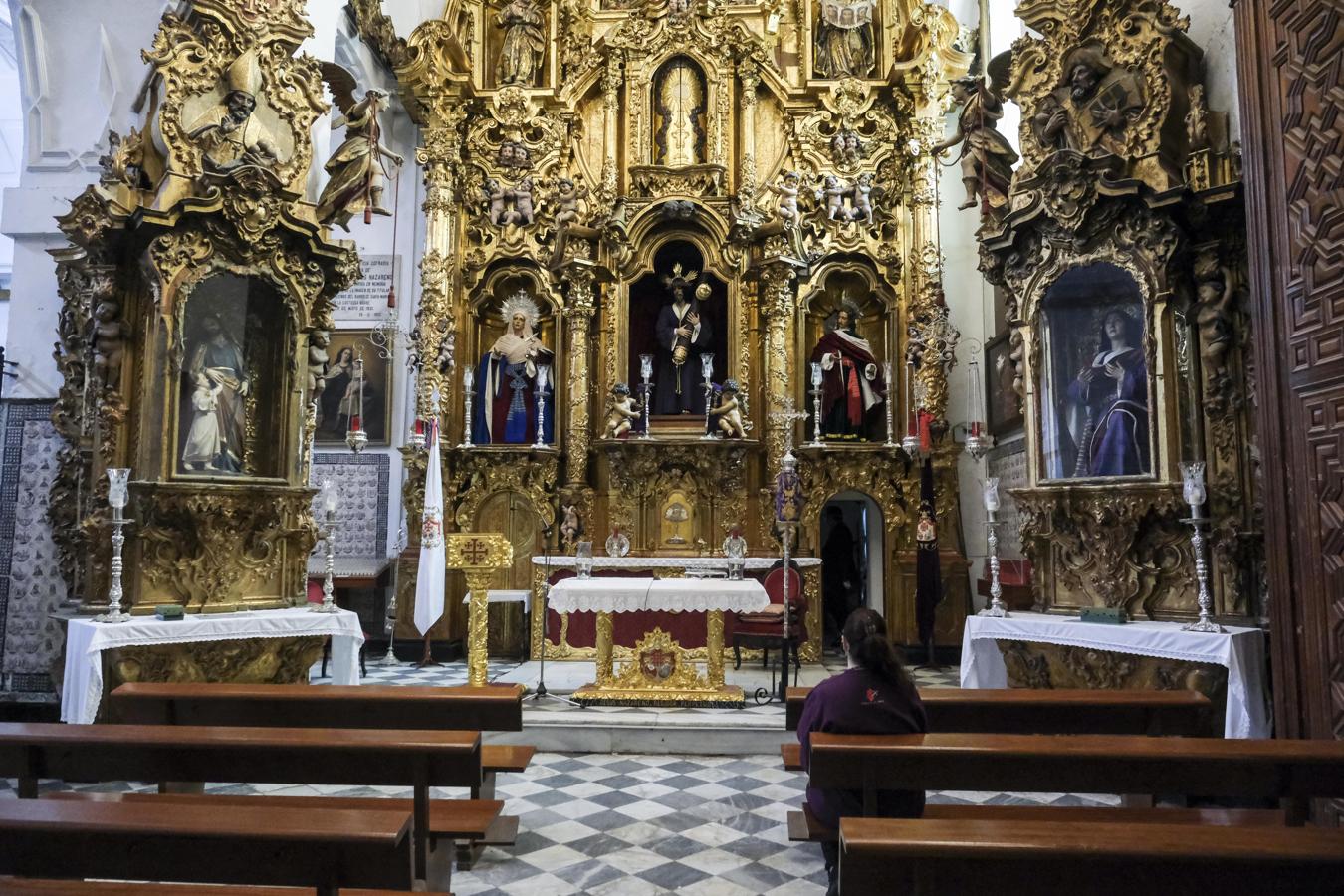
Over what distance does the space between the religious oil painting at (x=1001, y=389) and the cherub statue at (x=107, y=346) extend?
8651 mm

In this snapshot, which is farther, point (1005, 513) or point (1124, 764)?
point (1005, 513)

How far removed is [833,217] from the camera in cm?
1220

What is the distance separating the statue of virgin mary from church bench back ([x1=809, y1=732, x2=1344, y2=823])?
881 cm

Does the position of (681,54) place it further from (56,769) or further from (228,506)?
(56,769)

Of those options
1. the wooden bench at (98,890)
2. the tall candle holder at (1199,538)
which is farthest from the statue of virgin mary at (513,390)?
the wooden bench at (98,890)

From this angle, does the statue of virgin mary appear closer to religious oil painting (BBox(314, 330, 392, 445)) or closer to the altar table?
religious oil painting (BBox(314, 330, 392, 445))

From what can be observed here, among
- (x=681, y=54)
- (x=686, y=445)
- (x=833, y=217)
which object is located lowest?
(x=686, y=445)

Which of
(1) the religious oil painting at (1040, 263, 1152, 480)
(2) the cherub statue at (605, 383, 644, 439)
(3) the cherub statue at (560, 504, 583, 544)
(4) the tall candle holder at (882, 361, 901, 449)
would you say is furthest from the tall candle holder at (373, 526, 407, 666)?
(1) the religious oil painting at (1040, 263, 1152, 480)

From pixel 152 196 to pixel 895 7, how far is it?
9.94 metres

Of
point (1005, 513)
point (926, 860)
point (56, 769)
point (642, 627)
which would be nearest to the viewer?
point (926, 860)

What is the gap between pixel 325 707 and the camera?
4773 millimetres

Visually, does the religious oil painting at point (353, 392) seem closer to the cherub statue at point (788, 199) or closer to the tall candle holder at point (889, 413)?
the cherub statue at point (788, 199)

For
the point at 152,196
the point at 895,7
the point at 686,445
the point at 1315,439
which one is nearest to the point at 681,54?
the point at 895,7

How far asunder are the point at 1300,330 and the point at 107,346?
8.34m
